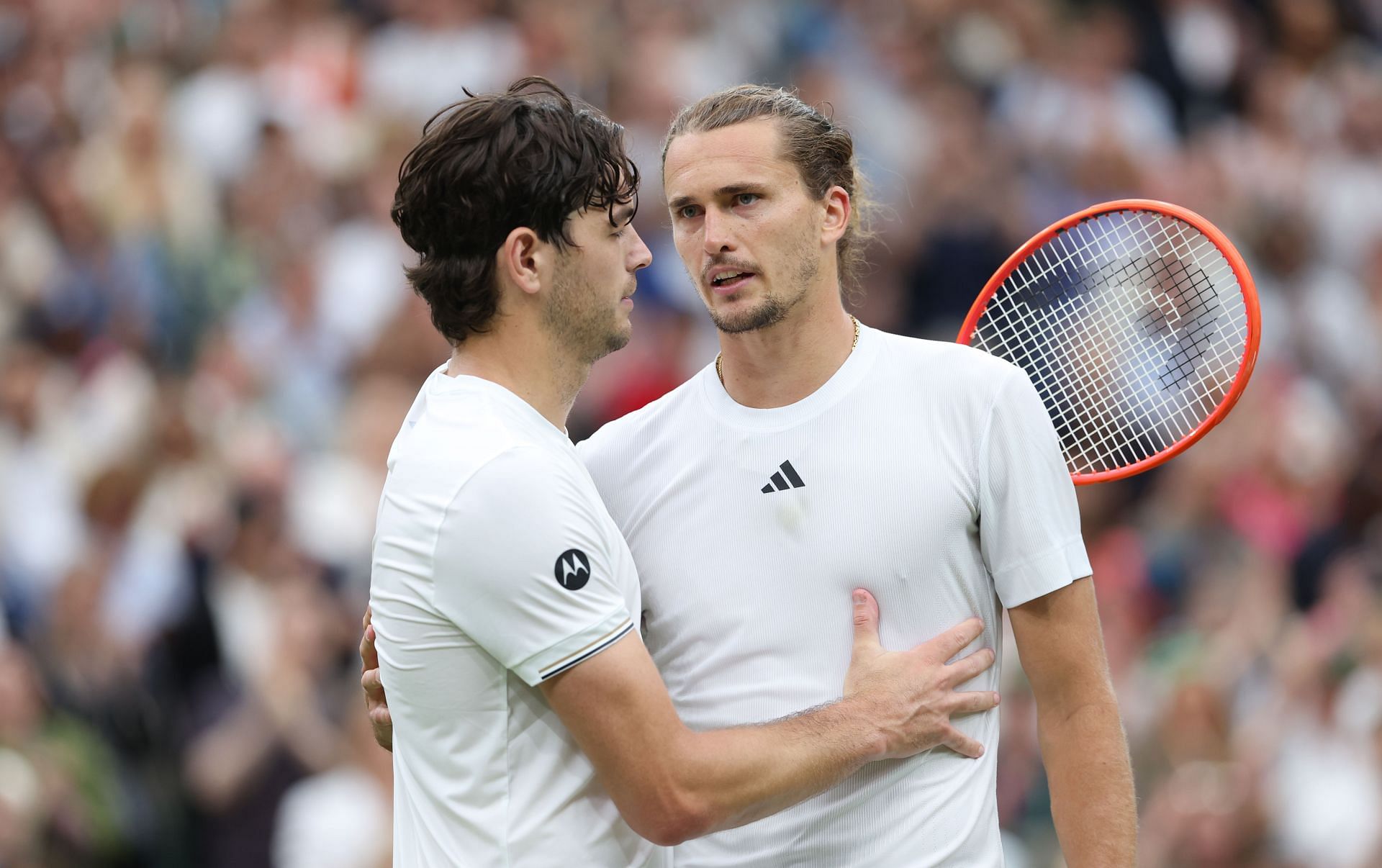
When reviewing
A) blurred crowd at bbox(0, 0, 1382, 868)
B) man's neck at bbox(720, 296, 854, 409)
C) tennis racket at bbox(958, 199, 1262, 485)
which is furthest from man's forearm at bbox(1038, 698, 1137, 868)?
blurred crowd at bbox(0, 0, 1382, 868)

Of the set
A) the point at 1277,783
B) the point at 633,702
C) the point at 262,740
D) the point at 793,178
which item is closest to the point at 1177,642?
the point at 1277,783

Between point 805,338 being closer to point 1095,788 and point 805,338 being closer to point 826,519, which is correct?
point 826,519

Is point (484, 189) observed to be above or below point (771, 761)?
above

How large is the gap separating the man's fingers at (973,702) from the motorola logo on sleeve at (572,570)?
29.3 inches

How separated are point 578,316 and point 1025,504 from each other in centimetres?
87

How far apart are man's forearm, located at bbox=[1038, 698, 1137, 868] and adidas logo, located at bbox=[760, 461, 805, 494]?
0.64 meters

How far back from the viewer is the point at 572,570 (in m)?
2.77

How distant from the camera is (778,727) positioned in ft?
9.59

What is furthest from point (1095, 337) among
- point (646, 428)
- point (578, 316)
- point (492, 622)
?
point (492, 622)

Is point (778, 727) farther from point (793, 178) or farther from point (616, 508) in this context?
point (793, 178)

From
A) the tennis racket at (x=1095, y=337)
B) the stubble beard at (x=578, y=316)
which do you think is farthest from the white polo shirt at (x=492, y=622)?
the tennis racket at (x=1095, y=337)

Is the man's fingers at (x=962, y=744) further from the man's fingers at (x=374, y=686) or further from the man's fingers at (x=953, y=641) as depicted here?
the man's fingers at (x=374, y=686)

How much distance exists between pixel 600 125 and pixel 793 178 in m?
0.41

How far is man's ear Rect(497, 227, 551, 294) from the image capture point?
2.99 m
